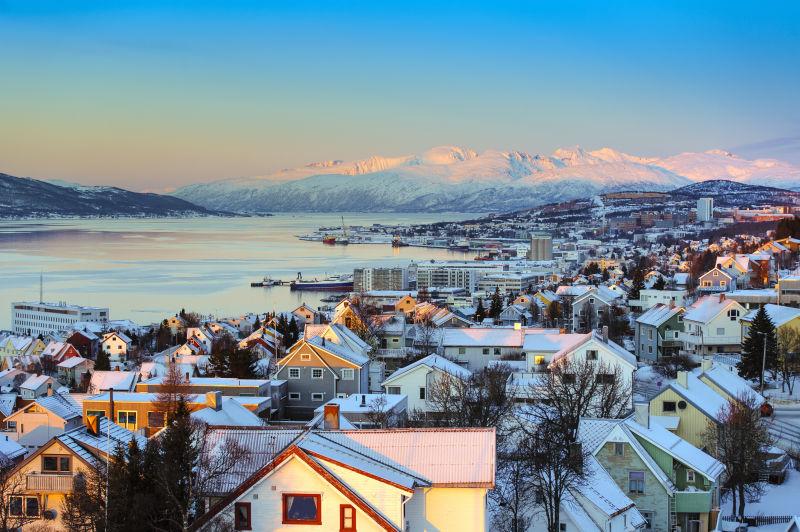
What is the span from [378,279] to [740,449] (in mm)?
58577

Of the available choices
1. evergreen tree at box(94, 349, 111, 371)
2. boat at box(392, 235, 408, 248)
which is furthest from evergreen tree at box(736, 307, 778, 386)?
boat at box(392, 235, 408, 248)

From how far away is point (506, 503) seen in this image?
802cm

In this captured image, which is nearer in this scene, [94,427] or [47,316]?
[94,427]

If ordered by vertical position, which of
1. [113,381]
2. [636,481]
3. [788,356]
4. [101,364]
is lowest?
[101,364]

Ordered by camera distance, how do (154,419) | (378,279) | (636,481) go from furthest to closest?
(378,279) → (154,419) → (636,481)

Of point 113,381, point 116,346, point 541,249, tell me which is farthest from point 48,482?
point 541,249

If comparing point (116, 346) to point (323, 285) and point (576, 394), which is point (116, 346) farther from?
point (323, 285)

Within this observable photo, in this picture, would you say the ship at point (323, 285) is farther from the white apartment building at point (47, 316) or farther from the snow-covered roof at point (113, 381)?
the snow-covered roof at point (113, 381)

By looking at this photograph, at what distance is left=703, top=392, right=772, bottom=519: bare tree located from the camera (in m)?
10.8

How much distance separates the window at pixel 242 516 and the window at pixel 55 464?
2.18 meters

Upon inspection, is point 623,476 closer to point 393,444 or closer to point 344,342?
point 393,444

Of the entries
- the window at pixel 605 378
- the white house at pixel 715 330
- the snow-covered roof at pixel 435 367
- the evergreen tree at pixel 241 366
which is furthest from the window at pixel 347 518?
the white house at pixel 715 330

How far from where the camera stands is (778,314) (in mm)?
21188

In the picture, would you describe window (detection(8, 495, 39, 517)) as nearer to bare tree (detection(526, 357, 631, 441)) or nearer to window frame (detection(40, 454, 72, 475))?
window frame (detection(40, 454, 72, 475))
